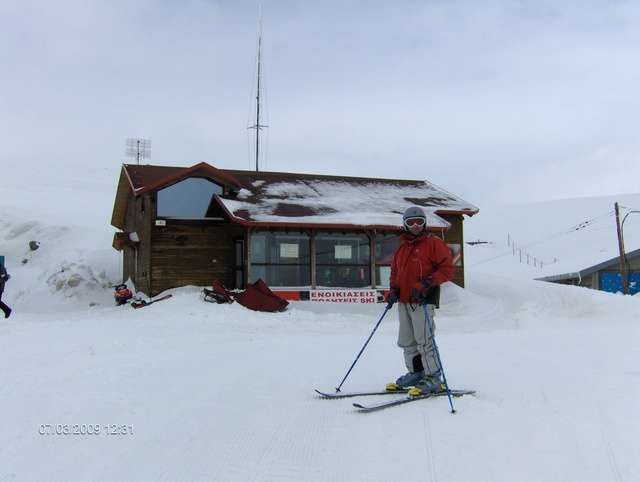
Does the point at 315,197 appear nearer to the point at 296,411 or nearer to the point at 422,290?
the point at 422,290

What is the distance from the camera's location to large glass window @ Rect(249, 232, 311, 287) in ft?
57.9

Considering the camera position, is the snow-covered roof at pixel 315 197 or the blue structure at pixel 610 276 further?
the blue structure at pixel 610 276

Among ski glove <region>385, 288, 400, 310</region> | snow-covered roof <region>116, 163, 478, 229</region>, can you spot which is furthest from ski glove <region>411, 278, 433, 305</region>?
snow-covered roof <region>116, 163, 478, 229</region>

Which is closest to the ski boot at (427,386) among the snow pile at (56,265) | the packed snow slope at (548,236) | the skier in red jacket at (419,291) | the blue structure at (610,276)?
the skier in red jacket at (419,291)

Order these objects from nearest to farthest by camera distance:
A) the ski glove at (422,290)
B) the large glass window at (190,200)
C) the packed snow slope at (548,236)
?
the ski glove at (422,290) < the large glass window at (190,200) < the packed snow slope at (548,236)

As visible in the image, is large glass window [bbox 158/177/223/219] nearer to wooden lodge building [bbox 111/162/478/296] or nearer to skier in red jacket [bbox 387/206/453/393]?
wooden lodge building [bbox 111/162/478/296]

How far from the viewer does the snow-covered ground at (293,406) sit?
3.85 meters

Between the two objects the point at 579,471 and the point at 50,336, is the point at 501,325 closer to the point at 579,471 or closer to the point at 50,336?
the point at 50,336

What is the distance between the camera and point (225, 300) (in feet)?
51.6

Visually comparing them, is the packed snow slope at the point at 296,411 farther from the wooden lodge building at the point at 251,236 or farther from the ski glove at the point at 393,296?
the wooden lodge building at the point at 251,236

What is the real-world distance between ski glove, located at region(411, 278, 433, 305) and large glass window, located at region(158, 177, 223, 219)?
530 inches

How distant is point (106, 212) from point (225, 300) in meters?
35.2
